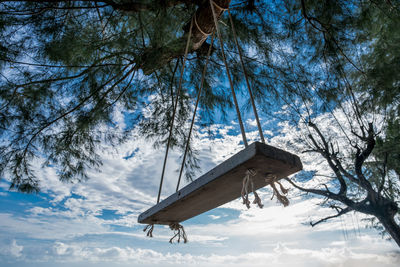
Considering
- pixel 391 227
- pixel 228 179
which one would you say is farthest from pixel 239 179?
pixel 391 227

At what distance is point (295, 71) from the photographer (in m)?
2.58

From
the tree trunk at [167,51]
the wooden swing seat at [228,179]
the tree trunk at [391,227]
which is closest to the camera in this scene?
the wooden swing seat at [228,179]

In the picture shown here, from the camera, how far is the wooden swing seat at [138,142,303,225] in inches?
22.4

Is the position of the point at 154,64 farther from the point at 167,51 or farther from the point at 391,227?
the point at 391,227

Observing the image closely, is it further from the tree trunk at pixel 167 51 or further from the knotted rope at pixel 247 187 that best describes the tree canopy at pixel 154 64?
the knotted rope at pixel 247 187

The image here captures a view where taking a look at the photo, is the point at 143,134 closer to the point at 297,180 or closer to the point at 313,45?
the point at 313,45

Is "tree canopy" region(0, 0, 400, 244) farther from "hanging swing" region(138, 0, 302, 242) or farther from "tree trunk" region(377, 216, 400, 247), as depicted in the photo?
"tree trunk" region(377, 216, 400, 247)

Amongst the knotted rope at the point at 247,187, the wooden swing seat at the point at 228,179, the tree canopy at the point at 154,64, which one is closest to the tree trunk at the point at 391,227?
the tree canopy at the point at 154,64

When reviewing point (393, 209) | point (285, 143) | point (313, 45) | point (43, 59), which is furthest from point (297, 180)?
point (43, 59)

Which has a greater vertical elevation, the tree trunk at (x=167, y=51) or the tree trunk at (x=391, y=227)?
the tree trunk at (x=167, y=51)

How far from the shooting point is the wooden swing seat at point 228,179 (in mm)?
570

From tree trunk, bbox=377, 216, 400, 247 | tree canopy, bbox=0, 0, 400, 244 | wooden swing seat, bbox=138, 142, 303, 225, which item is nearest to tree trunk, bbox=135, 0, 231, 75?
tree canopy, bbox=0, 0, 400, 244

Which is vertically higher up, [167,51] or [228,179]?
[167,51]

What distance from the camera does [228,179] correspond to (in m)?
0.68
